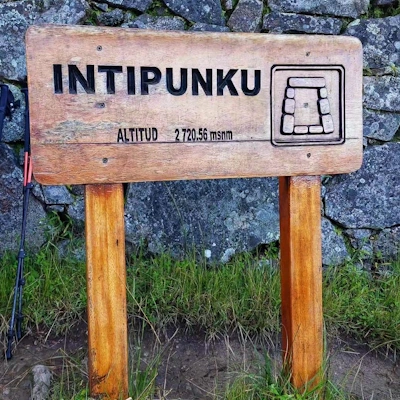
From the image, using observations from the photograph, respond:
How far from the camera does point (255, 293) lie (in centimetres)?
248

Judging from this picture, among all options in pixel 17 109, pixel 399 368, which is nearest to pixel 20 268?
pixel 17 109

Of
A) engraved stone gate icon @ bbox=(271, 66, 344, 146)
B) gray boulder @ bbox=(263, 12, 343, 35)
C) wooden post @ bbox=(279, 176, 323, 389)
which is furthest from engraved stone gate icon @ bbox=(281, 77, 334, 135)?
gray boulder @ bbox=(263, 12, 343, 35)

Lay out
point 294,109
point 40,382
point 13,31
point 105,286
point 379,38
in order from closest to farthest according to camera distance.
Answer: point 105,286 < point 294,109 < point 40,382 < point 13,31 < point 379,38

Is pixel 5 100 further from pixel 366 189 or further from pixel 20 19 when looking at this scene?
pixel 366 189

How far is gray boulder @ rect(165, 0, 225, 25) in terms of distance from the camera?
2.67m

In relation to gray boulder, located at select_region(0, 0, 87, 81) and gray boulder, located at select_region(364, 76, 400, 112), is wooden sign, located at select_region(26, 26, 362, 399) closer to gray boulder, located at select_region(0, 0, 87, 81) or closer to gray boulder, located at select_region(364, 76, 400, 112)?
gray boulder, located at select_region(364, 76, 400, 112)

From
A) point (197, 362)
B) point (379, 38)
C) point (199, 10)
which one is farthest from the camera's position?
point (379, 38)

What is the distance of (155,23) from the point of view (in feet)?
8.70

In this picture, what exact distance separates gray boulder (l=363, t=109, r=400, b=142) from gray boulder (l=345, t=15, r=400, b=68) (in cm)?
27

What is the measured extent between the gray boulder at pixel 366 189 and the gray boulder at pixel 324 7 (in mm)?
774

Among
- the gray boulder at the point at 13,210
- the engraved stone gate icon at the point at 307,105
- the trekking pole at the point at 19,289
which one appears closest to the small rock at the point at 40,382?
the trekking pole at the point at 19,289

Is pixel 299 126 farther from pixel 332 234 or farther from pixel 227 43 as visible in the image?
pixel 332 234

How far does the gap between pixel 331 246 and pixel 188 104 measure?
1.48 metres

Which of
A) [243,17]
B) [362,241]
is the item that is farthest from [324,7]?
[362,241]
